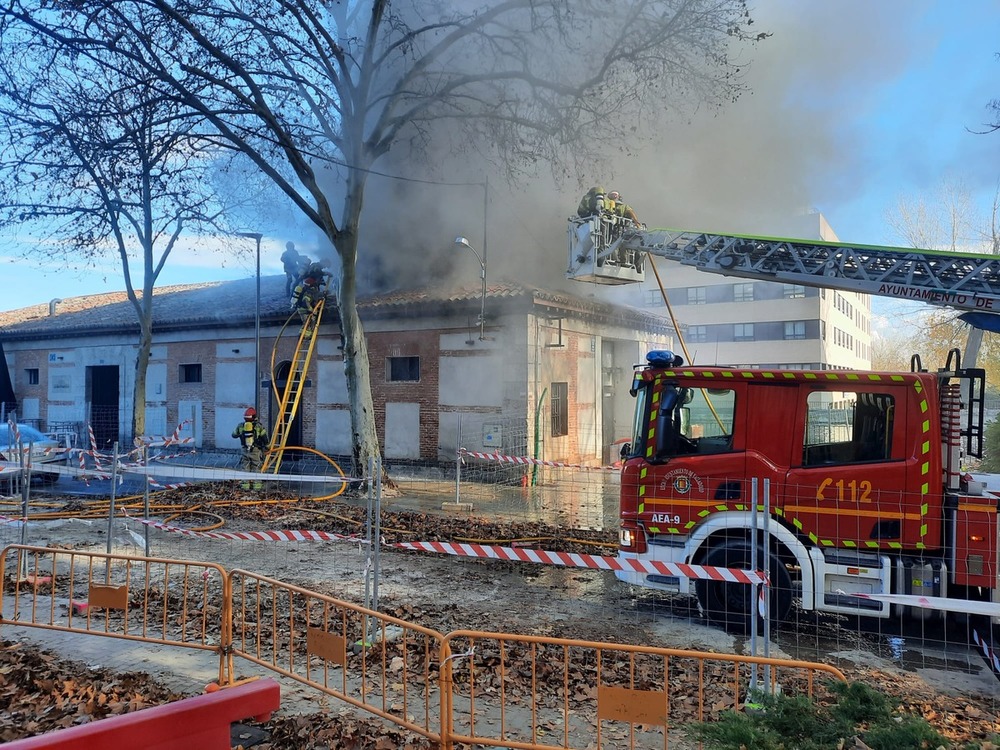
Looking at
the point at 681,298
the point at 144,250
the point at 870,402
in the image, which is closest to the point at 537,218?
the point at 144,250

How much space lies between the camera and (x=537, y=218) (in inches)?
755

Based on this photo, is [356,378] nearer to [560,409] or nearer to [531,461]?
[531,461]

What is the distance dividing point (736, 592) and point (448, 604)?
264cm

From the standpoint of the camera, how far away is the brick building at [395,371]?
15883mm

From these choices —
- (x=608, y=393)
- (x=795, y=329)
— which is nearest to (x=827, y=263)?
(x=608, y=393)

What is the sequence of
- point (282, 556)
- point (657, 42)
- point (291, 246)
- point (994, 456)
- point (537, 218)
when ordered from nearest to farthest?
point (282, 556) → point (657, 42) → point (994, 456) → point (537, 218) → point (291, 246)

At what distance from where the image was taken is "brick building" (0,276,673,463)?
1588 centimetres

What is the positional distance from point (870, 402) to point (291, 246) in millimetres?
18163

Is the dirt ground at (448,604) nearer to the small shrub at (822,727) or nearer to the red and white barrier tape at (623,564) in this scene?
the red and white barrier tape at (623,564)

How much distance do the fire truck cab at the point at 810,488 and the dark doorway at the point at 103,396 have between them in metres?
23.4

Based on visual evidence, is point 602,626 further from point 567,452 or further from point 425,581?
point 567,452

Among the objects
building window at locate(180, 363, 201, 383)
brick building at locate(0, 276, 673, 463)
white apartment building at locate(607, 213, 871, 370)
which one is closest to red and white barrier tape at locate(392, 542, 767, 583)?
A: brick building at locate(0, 276, 673, 463)

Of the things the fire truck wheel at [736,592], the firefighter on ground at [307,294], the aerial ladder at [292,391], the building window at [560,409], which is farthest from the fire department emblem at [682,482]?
the firefighter on ground at [307,294]

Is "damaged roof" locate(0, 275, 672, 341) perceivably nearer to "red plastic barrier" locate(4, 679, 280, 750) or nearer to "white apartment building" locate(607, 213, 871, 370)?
"red plastic barrier" locate(4, 679, 280, 750)
